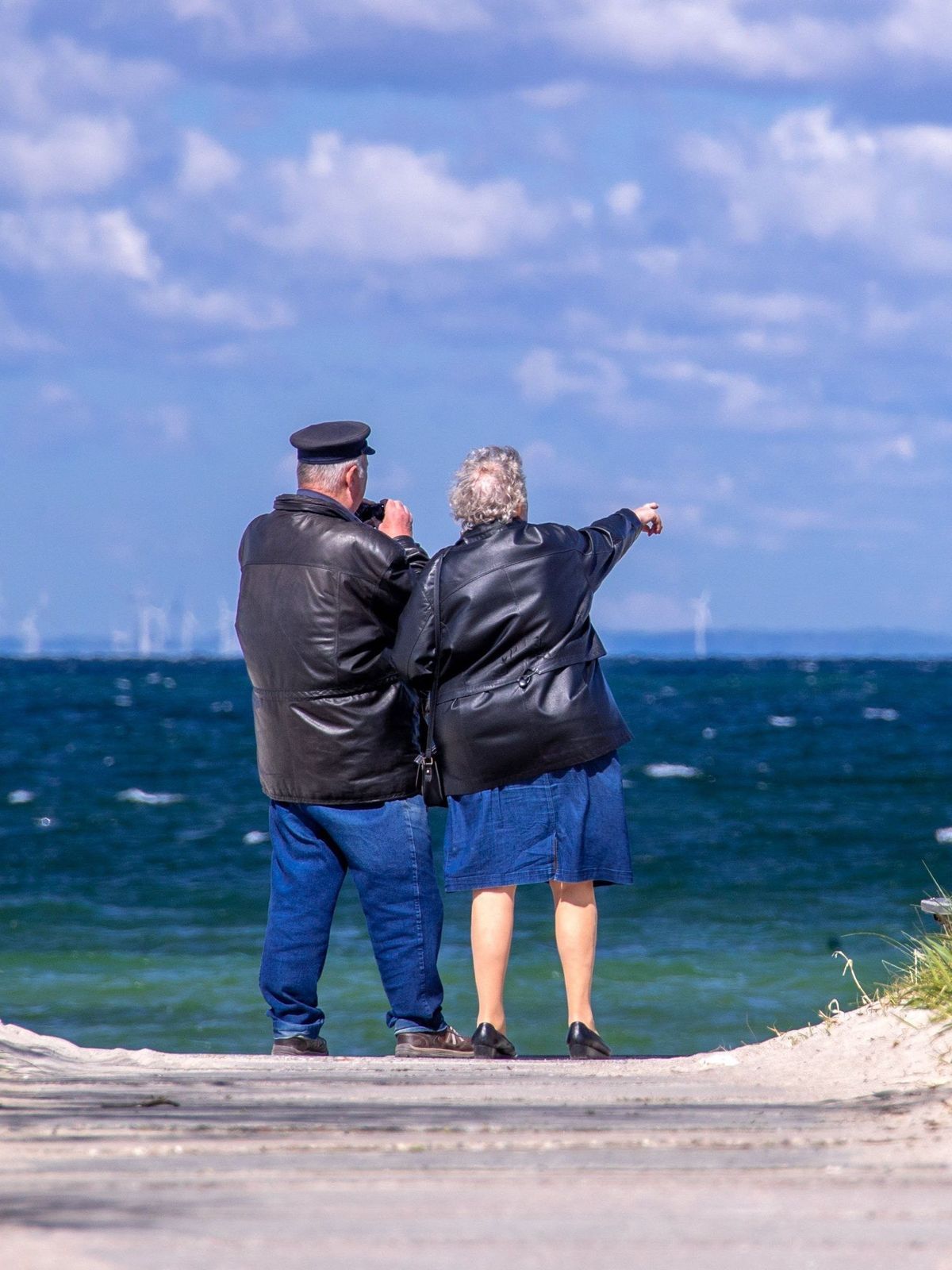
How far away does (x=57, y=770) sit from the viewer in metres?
25.0

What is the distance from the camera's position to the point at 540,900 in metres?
13.1

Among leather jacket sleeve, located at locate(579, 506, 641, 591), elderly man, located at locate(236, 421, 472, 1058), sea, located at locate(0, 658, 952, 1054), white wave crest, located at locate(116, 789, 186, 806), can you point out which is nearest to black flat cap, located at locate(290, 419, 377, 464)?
elderly man, located at locate(236, 421, 472, 1058)

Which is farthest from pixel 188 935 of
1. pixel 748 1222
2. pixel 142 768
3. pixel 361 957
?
pixel 142 768

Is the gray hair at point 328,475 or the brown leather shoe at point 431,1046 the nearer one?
the brown leather shoe at point 431,1046

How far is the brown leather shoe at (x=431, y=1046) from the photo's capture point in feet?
15.0

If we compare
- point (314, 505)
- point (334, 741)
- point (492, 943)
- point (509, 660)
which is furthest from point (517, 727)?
point (314, 505)

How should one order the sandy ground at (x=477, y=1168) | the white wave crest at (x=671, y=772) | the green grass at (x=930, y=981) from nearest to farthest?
the sandy ground at (x=477, y=1168), the green grass at (x=930, y=981), the white wave crest at (x=671, y=772)

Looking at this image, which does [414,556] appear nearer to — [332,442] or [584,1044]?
[332,442]

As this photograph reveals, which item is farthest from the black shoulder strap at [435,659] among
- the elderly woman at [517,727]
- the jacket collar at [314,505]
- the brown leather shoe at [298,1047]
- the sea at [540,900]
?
the sea at [540,900]

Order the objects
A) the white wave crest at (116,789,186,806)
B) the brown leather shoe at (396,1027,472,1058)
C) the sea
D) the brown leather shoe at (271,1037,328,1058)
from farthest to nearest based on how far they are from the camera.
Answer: the white wave crest at (116,789,186,806)
the sea
the brown leather shoe at (271,1037,328,1058)
the brown leather shoe at (396,1027,472,1058)

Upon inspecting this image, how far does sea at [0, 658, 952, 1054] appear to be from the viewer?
31.4 feet

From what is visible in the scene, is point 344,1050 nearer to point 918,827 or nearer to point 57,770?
point 918,827

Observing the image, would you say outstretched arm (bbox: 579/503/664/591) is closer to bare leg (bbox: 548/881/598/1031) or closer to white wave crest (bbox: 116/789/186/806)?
bare leg (bbox: 548/881/598/1031)

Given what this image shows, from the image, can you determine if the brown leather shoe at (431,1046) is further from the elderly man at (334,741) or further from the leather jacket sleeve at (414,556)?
the leather jacket sleeve at (414,556)
